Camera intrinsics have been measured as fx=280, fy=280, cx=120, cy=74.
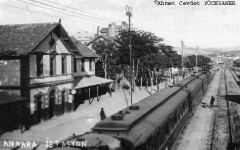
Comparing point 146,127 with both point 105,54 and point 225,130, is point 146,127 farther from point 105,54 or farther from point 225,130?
point 105,54

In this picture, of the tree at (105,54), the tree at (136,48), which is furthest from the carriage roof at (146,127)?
the tree at (136,48)

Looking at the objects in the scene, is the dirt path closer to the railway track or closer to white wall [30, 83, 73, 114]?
the railway track

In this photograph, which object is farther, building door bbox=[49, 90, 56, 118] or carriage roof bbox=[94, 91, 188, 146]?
building door bbox=[49, 90, 56, 118]

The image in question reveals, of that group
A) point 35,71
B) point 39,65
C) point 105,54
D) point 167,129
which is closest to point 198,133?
point 167,129

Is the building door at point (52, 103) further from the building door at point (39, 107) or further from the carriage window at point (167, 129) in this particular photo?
the carriage window at point (167, 129)

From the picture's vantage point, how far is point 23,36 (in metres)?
22.1

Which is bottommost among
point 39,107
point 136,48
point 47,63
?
point 39,107

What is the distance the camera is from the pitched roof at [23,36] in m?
20.3

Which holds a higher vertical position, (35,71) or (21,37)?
(21,37)

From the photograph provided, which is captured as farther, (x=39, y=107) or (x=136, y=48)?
(x=136, y=48)

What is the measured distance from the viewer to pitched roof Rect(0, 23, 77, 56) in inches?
798

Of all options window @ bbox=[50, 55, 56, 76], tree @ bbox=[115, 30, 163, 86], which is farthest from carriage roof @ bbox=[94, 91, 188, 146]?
tree @ bbox=[115, 30, 163, 86]

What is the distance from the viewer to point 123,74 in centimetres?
4072

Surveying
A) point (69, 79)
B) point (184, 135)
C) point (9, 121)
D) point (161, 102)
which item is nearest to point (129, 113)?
point (161, 102)
